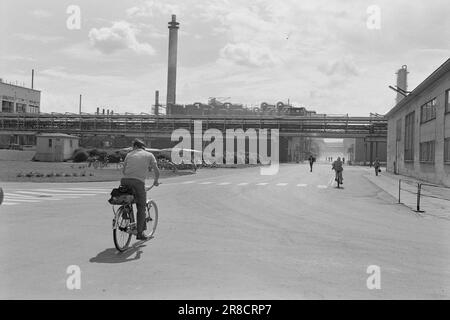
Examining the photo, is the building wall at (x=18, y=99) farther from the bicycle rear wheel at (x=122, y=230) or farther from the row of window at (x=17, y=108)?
the bicycle rear wheel at (x=122, y=230)

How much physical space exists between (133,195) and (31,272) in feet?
7.24

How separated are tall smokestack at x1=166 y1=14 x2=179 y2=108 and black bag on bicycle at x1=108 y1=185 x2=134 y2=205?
9501 centimetres

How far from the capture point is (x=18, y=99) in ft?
346

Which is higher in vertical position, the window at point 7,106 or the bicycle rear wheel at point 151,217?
the window at point 7,106

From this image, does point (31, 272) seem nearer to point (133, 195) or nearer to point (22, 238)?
point (133, 195)

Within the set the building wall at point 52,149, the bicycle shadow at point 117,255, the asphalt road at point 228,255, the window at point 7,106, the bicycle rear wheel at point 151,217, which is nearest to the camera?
the asphalt road at point 228,255

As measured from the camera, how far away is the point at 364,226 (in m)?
12.1

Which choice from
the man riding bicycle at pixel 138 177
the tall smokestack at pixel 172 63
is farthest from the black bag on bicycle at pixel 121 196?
the tall smokestack at pixel 172 63

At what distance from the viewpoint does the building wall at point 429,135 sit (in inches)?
1142

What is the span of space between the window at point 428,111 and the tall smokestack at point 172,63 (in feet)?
233

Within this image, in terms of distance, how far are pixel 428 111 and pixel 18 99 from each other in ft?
302

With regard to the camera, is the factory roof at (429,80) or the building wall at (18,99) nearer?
the factory roof at (429,80)

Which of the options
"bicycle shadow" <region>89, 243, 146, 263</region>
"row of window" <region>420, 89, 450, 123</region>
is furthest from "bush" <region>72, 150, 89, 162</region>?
"bicycle shadow" <region>89, 243, 146, 263</region>
